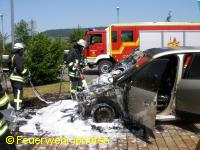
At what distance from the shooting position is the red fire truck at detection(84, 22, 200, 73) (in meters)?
21.4

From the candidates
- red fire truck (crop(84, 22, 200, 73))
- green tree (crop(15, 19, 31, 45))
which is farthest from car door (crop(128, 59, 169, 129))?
green tree (crop(15, 19, 31, 45))

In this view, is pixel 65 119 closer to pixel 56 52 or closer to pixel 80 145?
pixel 80 145

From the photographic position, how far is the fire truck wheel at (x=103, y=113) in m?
7.75

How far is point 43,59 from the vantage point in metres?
17.2

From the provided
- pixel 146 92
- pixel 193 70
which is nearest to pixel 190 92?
pixel 193 70

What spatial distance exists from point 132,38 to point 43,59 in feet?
20.8

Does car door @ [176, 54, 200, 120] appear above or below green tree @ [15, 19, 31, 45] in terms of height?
below

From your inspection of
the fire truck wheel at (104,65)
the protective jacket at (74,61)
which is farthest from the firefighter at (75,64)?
the fire truck wheel at (104,65)

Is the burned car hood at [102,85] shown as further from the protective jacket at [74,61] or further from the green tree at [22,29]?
the green tree at [22,29]

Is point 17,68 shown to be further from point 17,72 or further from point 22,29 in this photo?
point 22,29

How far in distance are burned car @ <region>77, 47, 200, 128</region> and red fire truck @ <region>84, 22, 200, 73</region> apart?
13.5m

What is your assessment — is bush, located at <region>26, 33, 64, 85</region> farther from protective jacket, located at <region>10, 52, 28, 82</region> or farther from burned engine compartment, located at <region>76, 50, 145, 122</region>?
burned engine compartment, located at <region>76, 50, 145, 122</region>

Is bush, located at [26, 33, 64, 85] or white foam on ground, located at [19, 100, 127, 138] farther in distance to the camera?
bush, located at [26, 33, 64, 85]

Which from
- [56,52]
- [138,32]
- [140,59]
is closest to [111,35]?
[138,32]
